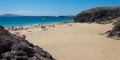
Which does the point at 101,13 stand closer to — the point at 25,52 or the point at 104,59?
the point at 104,59

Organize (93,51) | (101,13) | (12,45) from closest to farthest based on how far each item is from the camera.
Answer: (12,45) → (93,51) → (101,13)

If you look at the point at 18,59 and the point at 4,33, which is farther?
the point at 4,33

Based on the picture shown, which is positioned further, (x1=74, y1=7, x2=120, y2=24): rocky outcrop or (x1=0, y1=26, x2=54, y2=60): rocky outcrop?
(x1=74, y1=7, x2=120, y2=24): rocky outcrop

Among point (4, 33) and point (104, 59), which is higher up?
point (4, 33)

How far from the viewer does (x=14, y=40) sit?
300 inches

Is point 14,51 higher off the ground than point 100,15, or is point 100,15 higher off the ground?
point 14,51

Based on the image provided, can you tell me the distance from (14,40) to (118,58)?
697cm

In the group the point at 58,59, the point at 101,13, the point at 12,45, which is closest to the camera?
the point at 12,45

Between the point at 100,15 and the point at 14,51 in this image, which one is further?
the point at 100,15

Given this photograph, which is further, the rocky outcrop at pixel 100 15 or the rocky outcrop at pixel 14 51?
the rocky outcrop at pixel 100 15

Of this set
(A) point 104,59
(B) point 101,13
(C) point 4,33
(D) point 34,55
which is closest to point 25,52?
(D) point 34,55

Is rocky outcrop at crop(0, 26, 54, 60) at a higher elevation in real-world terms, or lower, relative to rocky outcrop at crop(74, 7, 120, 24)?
higher

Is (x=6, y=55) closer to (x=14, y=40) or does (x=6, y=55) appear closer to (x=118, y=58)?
(x=14, y=40)

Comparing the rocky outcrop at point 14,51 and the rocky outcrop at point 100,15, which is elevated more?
the rocky outcrop at point 14,51
